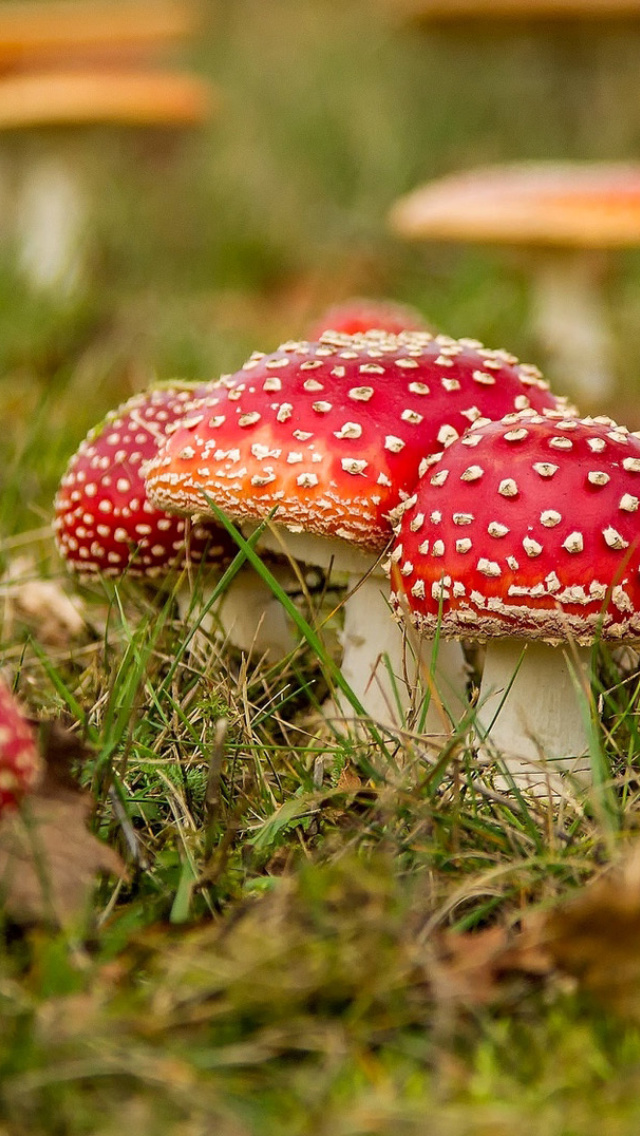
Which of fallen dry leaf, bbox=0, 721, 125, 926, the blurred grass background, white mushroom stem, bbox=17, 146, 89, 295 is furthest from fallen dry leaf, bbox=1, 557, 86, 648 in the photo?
white mushroom stem, bbox=17, 146, 89, 295

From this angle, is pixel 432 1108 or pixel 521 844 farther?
→ pixel 521 844

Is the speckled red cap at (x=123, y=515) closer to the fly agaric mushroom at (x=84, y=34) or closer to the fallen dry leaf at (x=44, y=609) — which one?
the fallen dry leaf at (x=44, y=609)

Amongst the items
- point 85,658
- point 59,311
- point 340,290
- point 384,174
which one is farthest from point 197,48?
point 85,658

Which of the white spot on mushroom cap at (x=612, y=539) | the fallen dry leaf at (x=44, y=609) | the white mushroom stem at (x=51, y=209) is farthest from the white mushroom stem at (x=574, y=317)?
the white spot on mushroom cap at (x=612, y=539)

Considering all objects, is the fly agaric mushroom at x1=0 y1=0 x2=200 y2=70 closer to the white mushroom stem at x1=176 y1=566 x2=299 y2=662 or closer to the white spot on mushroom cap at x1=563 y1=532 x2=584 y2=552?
the white mushroom stem at x1=176 y1=566 x2=299 y2=662

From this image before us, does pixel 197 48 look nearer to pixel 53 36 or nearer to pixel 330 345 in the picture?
pixel 53 36

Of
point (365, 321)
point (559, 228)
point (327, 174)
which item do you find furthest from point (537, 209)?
point (327, 174)
